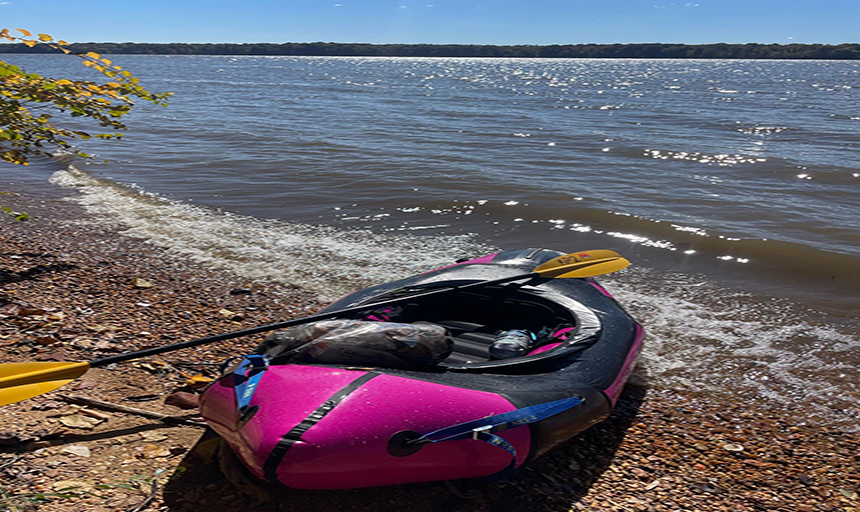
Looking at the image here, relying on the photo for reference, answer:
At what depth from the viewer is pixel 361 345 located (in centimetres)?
358

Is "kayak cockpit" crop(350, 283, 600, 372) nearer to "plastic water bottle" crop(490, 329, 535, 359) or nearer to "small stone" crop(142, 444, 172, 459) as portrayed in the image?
"plastic water bottle" crop(490, 329, 535, 359)

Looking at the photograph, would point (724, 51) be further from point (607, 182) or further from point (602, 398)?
point (602, 398)

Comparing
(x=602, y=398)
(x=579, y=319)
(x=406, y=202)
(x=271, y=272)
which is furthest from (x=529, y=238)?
(x=602, y=398)

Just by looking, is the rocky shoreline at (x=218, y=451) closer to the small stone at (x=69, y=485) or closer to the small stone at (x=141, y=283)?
the small stone at (x=69, y=485)

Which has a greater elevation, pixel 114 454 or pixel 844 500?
pixel 114 454

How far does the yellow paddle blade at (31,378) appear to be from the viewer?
10.4 feet

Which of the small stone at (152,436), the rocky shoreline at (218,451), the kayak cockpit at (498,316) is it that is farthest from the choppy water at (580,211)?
the small stone at (152,436)

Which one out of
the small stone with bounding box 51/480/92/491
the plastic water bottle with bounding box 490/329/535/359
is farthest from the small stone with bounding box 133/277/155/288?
the plastic water bottle with bounding box 490/329/535/359

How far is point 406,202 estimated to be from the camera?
36.7 feet

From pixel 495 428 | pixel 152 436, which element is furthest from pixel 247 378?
pixel 495 428

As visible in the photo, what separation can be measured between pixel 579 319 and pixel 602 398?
0.75m

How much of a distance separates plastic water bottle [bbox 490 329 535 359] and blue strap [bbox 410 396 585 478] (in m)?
0.87

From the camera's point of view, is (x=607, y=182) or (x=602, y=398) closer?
(x=602, y=398)

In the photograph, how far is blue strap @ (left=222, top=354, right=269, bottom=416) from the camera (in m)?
3.20
